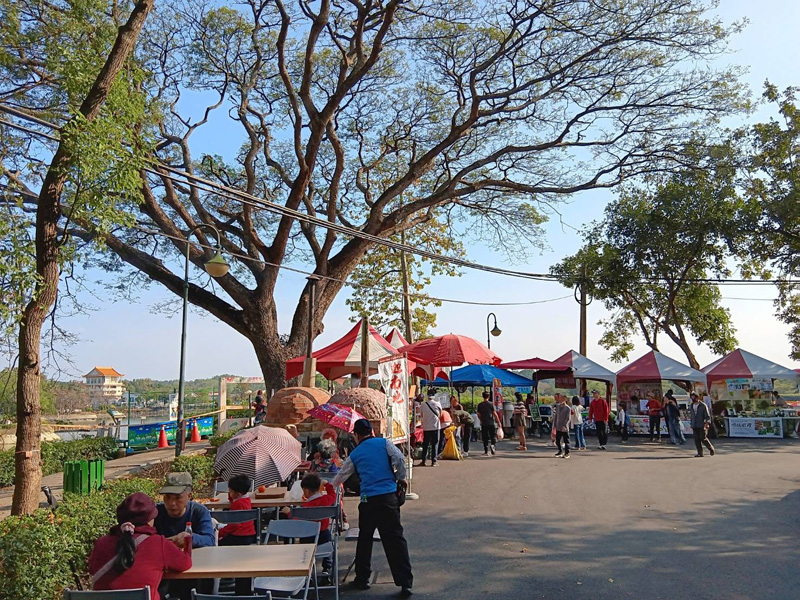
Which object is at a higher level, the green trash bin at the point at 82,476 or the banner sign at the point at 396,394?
the banner sign at the point at 396,394

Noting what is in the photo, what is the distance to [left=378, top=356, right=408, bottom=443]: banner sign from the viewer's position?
12430 mm

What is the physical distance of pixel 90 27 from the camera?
1021 cm

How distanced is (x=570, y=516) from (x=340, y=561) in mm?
3772

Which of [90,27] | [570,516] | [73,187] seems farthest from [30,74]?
[570,516]

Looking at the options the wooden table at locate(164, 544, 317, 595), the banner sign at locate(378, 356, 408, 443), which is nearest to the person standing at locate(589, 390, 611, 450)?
the banner sign at locate(378, 356, 408, 443)

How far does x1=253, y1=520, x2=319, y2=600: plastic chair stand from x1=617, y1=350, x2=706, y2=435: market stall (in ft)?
59.8

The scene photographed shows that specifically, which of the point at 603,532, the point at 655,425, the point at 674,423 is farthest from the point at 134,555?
the point at 655,425

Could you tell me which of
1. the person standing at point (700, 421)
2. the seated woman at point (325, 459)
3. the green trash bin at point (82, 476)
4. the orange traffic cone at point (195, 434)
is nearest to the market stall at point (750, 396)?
the person standing at point (700, 421)

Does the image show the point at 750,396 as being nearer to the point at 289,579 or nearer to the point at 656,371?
the point at 656,371

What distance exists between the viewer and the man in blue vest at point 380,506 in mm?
6411

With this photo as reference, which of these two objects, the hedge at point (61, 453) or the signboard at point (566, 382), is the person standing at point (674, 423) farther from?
the hedge at point (61, 453)

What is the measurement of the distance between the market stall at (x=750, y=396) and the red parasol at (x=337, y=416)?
1578 centimetres

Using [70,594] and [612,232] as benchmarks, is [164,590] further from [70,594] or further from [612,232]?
[612,232]

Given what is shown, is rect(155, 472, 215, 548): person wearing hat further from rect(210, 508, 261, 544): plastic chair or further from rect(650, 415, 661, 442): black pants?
rect(650, 415, 661, 442): black pants
